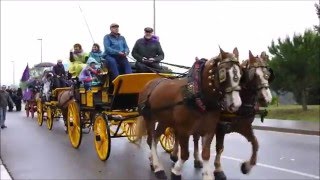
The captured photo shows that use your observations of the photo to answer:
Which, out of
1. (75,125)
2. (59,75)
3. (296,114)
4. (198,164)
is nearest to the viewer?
(198,164)

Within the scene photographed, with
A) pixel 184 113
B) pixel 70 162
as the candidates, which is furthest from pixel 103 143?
pixel 184 113

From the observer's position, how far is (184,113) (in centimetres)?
603

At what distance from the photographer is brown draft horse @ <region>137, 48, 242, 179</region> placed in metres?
5.43

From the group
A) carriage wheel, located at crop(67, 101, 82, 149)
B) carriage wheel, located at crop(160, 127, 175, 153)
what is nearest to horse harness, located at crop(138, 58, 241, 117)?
carriage wheel, located at crop(160, 127, 175, 153)

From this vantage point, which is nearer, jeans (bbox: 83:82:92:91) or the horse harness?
the horse harness

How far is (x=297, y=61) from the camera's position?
19906 mm

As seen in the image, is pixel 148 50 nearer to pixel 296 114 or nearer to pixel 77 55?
pixel 77 55

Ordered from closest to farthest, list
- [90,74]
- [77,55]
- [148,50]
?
[148,50] < [90,74] < [77,55]

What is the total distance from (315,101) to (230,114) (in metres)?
22.5

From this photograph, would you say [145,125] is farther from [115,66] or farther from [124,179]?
[115,66]

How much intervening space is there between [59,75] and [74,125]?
5803mm

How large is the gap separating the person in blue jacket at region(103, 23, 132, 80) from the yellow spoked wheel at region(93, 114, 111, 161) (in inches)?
34.6

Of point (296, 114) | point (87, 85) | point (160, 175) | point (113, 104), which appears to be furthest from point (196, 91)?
point (296, 114)

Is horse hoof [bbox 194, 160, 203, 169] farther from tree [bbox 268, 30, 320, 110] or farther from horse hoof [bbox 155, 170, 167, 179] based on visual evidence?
tree [bbox 268, 30, 320, 110]
